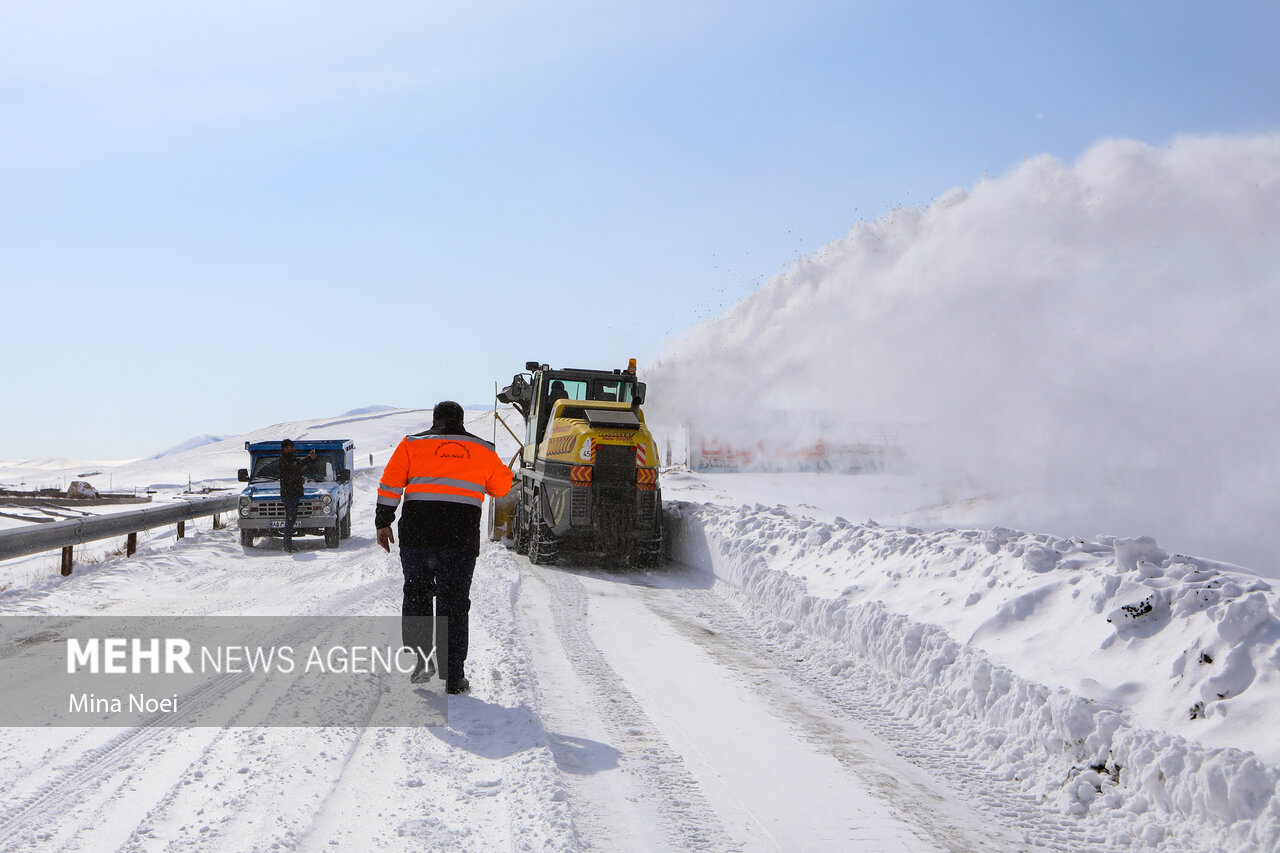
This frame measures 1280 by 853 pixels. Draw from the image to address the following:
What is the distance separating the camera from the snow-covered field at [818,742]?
3.71m

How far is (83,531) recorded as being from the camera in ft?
38.2

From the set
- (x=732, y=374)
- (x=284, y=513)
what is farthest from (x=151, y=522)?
(x=732, y=374)

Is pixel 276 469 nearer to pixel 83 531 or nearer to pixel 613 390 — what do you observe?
pixel 83 531

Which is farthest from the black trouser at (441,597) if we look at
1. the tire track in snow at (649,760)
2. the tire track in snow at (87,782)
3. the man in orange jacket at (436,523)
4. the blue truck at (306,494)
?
the blue truck at (306,494)

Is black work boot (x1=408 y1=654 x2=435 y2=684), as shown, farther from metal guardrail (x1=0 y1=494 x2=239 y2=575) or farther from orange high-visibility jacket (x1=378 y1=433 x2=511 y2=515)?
metal guardrail (x1=0 y1=494 x2=239 y2=575)

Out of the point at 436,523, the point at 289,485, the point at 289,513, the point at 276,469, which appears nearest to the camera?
the point at 436,523

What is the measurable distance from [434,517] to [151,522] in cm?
1117

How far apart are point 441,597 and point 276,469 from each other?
12464 millimetres

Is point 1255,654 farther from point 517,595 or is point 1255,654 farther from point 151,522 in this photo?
point 151,522

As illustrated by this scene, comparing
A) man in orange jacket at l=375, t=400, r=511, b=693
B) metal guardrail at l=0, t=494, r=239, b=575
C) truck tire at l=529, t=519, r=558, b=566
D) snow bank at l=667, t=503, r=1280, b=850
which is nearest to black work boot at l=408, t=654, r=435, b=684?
man in orange jacket at l=375, t=400, r=511, b=693


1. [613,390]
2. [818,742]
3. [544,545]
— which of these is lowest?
[818,742]

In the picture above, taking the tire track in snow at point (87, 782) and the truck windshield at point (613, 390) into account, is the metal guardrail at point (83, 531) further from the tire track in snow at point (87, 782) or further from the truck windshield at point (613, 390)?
the truck windshield at point (613, 390)

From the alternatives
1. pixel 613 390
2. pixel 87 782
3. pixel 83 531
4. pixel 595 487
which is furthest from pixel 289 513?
pixel 87 782

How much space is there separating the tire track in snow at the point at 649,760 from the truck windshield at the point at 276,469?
9.96 metres
